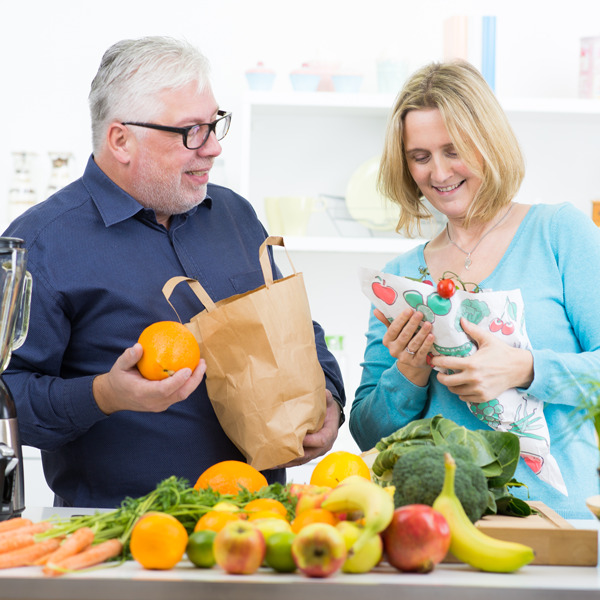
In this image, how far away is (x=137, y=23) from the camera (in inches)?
114

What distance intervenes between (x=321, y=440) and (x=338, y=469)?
0.31 meters

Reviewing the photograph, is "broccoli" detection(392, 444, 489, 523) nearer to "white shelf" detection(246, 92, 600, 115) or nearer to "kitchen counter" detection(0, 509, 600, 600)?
"kitchen counter" detection(0, 509, 600, 600)

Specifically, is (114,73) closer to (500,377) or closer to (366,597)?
(500,377)

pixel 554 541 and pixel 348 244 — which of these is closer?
pixel 554 541

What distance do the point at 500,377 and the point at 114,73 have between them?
3.24 ft

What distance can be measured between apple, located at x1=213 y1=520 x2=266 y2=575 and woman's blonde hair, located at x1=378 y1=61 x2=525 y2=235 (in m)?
0.99

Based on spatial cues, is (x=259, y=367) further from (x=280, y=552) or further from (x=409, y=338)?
(x=280, y=552)

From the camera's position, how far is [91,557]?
833mm

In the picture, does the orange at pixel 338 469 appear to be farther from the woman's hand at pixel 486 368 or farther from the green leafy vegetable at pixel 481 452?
the woman's hand at pixel 486 368

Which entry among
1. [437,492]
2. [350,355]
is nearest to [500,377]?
[437,492]

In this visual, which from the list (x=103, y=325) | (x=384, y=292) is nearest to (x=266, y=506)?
(x=384, y=292)

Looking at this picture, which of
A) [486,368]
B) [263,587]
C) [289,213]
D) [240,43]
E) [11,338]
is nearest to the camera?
[263,587]

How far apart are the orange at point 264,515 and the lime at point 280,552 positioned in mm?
55

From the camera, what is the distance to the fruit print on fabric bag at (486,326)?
4.27ft
